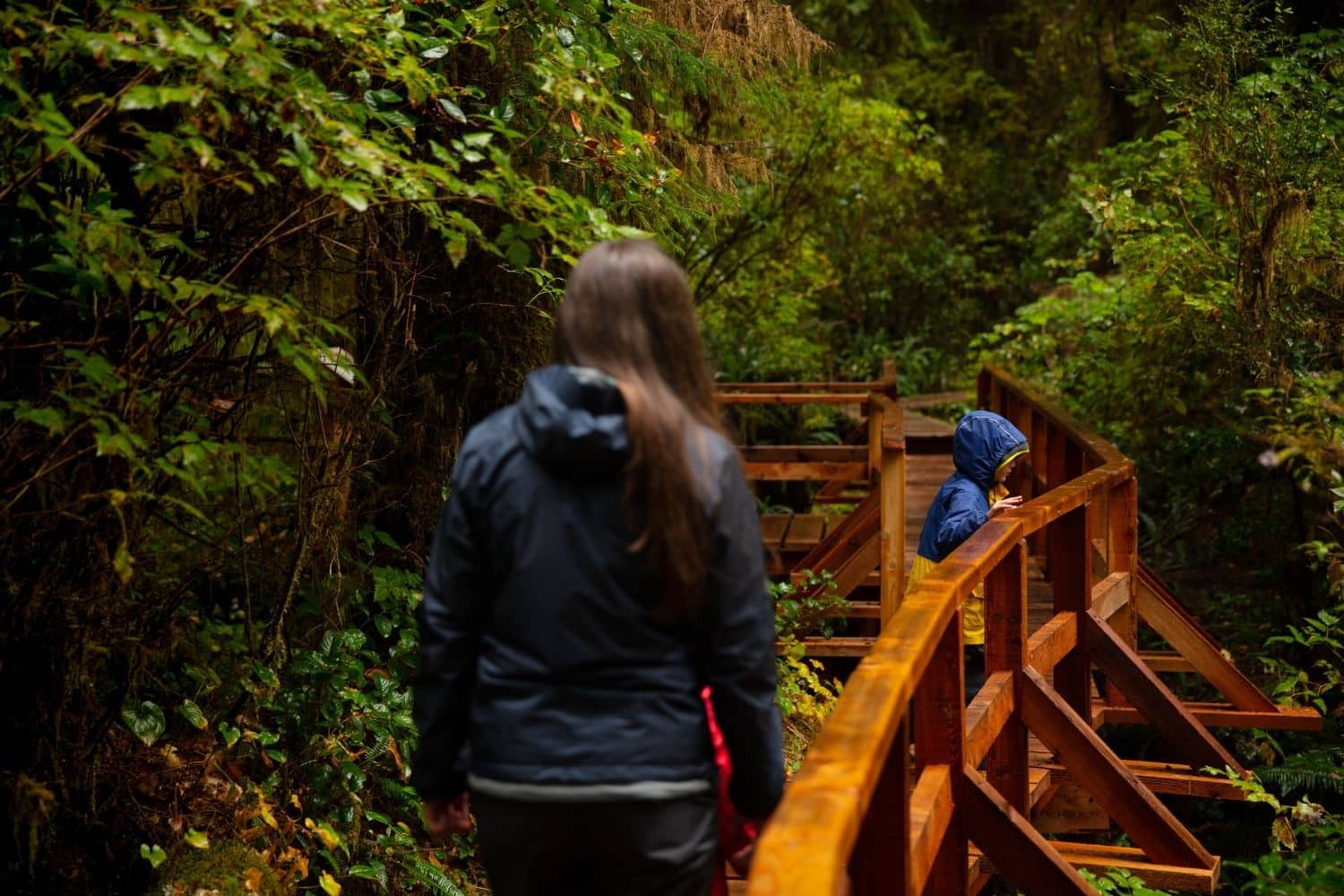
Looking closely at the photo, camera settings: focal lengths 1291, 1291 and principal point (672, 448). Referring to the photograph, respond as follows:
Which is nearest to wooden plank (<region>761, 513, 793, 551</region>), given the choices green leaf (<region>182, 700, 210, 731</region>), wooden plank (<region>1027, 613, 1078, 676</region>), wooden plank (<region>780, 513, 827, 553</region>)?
wooden plank (<region>780, 513, 827, 553</region>)

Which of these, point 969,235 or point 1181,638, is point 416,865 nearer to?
point 1181,638

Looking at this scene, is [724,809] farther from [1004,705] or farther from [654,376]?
[1004,705]

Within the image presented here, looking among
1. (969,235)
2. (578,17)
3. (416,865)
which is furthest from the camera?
(969,235)

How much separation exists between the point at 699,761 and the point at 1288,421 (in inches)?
286

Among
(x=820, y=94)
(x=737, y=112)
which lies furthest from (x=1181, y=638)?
(x=820, y=94)

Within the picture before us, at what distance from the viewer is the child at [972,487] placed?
600 cm

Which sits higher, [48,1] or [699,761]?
[48,1]

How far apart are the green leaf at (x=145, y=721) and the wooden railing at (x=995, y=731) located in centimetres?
240

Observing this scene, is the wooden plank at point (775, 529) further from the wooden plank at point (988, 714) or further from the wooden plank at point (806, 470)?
the wooden plank at point (988, 714)

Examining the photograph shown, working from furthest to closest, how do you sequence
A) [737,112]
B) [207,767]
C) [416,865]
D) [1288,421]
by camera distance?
[1288,421] < [737,112] < [416,865] < [207,767]

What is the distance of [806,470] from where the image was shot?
11383 millimetres

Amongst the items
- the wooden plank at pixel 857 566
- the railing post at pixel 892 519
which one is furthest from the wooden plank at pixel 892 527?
the wooden plank at pixel 857 566

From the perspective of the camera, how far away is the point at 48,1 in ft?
11.6

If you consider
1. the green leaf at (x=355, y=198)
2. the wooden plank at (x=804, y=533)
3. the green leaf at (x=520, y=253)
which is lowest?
the wooden plank at (x=804, y=533)
